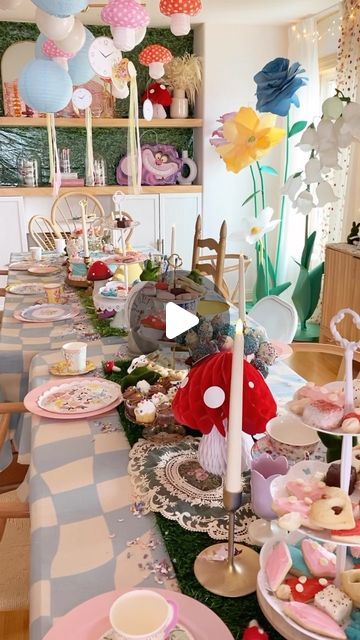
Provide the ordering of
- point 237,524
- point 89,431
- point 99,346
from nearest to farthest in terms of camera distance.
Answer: point 237,524, point 89,431, point 99,346

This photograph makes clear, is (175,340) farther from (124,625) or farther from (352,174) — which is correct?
(352,174)

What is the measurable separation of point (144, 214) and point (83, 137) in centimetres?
94

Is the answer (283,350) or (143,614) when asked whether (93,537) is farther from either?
(283,350)

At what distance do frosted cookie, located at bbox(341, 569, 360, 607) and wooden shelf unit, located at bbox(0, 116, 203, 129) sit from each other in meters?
4.57

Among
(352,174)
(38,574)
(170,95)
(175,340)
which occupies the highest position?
(170,95)

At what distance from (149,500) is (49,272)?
220 centimetres

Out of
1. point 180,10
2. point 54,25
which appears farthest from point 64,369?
point 180,10

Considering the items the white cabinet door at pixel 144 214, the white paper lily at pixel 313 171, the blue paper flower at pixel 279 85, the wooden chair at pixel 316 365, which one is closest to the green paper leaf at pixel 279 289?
the wooden chair at pixel 316 365

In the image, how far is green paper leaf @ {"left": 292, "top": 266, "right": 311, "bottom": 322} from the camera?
13.7 feet

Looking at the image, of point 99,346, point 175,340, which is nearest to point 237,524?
point 175,340

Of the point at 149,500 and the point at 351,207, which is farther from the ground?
the point at 351,207

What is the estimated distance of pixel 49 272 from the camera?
Result: 120 inches

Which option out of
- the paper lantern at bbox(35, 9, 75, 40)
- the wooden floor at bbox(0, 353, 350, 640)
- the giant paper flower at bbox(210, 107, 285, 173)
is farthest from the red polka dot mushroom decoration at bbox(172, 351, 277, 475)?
the wooden floor at bbox(0, 353, 350, 640)

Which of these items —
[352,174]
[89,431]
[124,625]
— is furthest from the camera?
[352,174]
